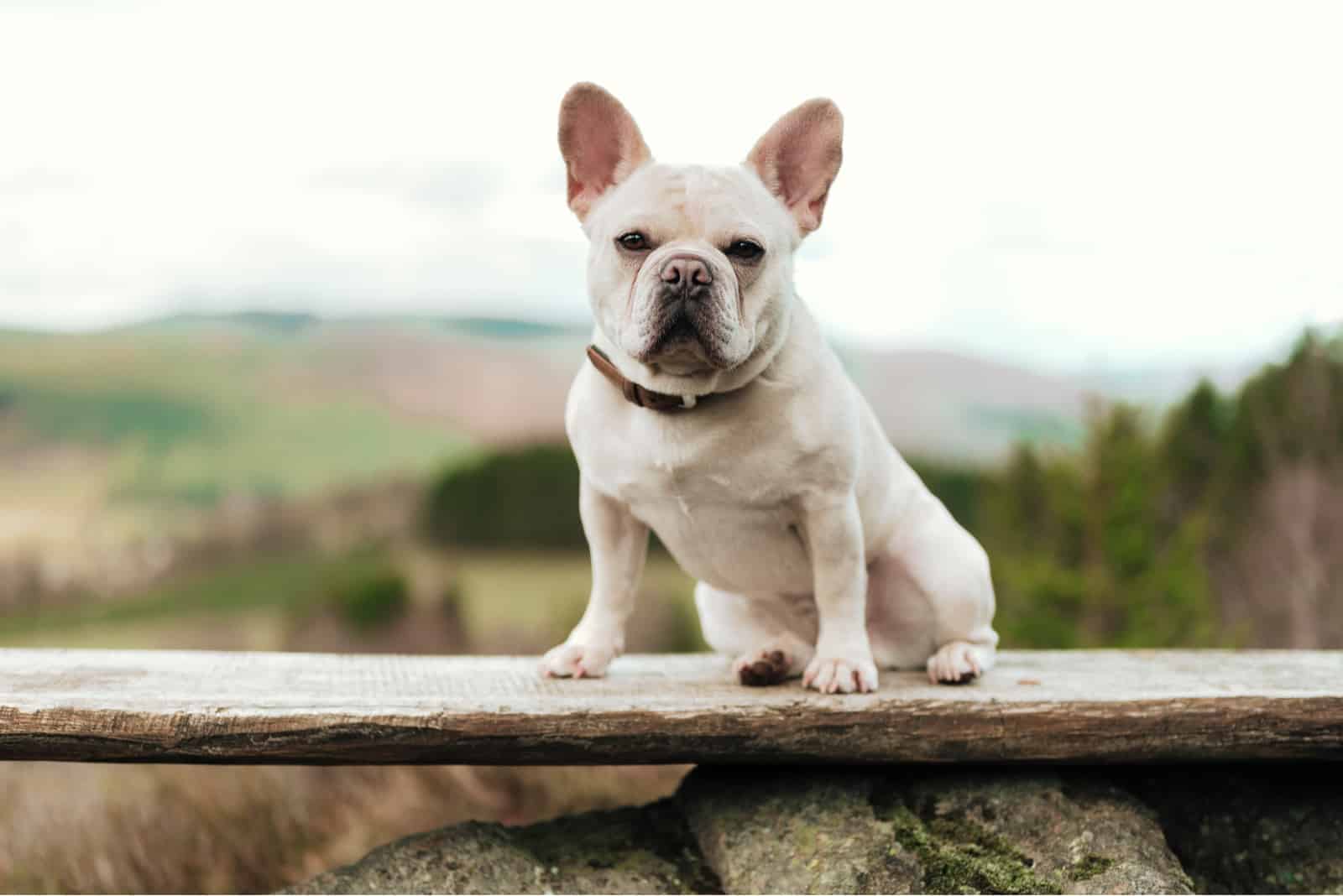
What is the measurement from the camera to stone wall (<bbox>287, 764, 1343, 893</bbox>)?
336 cm

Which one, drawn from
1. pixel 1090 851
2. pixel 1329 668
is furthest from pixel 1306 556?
pixel 1090 851

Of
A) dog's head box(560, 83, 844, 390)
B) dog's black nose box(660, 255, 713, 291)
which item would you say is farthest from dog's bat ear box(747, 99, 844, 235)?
dog's black nose box(660, 255, 713, 291)

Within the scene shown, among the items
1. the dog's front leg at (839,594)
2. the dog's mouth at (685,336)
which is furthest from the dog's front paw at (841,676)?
the dog's mouth at (685,336)

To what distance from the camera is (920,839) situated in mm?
3434

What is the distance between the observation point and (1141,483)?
8.48 metres

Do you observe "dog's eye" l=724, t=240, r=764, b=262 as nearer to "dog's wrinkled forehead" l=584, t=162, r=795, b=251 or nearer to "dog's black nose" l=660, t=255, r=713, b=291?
"dog's wrinkled forehead" l=584, t=162, r=795, b=251

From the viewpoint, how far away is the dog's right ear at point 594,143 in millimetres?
3414

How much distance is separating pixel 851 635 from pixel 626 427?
2.73ft

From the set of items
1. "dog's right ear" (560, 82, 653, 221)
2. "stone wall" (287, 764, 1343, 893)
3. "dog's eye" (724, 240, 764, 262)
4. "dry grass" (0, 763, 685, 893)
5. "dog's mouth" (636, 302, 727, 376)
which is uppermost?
"dog's right ear" (560, 82, 653, 221)

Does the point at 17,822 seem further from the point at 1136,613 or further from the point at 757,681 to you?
the point at 1136,613

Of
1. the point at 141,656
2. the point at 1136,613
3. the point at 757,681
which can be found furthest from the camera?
the point at 1136,613

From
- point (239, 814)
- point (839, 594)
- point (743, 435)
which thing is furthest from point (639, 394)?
point (239, 814)

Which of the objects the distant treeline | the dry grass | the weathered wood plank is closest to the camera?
the weathered wood plank

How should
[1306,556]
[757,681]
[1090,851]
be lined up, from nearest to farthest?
[1090,851]
[757,681]
[1306,556]
